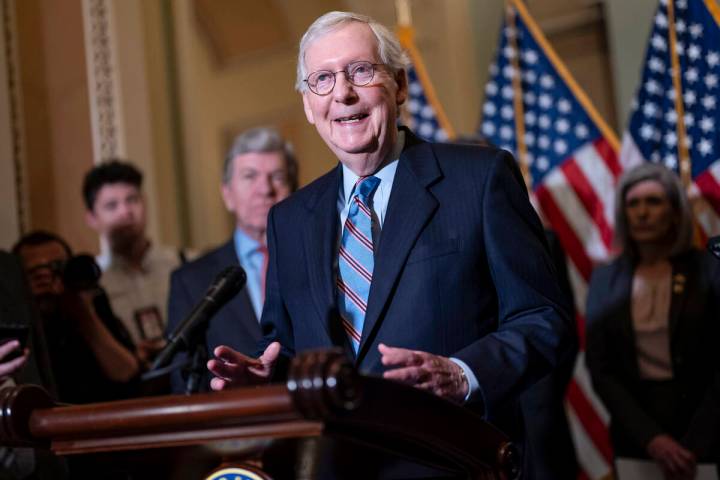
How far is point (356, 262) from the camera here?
6.21ft

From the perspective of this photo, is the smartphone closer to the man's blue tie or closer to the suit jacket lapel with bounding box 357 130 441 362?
the man's blue tie

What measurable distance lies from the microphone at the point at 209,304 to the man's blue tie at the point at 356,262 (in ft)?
2.44

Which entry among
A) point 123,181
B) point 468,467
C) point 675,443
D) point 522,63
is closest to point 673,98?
point 522,63

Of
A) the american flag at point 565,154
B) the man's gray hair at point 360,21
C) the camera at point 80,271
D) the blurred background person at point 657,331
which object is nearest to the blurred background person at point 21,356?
the camera at point 80,271

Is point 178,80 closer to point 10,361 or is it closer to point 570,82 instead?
point 570,82

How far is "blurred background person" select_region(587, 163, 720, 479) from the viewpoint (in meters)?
3.58

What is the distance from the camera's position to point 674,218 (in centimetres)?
391

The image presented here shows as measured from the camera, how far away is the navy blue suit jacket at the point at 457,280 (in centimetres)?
176

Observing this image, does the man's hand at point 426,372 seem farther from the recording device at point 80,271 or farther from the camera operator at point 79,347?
the camera operator at point 79,347

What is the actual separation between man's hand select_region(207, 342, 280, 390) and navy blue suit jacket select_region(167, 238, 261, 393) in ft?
4.91

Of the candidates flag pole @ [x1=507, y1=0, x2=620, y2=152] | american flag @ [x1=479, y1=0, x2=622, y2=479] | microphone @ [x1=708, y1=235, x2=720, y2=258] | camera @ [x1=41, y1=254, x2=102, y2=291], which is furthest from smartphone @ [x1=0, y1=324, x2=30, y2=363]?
flag pole @ [x1=507, y1=0, x2=620, y2=152]

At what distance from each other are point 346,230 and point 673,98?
2911 mm

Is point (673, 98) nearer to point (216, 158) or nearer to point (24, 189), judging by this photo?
point (24, 189)

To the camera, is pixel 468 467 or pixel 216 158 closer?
pixel 468 467
